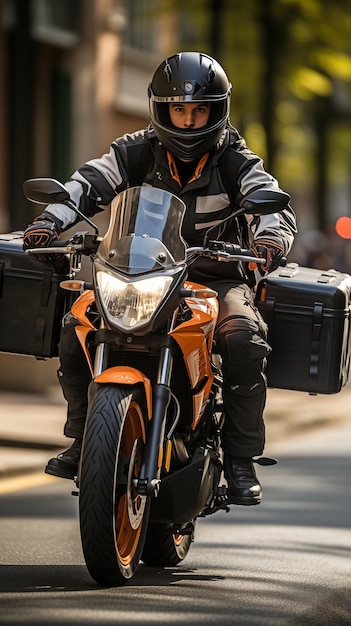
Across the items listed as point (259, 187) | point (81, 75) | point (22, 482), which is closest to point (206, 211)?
point (259, 187)

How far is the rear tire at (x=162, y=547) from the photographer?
22.1 feet

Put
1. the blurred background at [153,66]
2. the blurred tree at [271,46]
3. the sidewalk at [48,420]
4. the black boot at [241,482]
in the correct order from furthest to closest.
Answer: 1. the blurred background at [153,66]
2. the blurred tree at [271,46]
3. the sidewalk at [48,420]
4. the black boot at [241,482]

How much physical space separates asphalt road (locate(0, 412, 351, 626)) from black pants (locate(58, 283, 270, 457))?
1.97ft

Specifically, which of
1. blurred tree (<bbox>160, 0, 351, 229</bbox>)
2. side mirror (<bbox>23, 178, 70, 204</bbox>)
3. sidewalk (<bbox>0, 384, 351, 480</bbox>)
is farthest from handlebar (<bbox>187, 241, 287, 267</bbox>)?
blurred tree (<bbox>160, 0, 351, 229</bbox>)

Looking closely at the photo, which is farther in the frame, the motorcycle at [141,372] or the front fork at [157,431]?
the front fork at [157,431]

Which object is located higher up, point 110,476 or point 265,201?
point 265,201

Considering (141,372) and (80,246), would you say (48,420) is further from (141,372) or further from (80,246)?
(141,372)

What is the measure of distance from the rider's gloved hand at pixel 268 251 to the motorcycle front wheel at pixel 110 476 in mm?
837

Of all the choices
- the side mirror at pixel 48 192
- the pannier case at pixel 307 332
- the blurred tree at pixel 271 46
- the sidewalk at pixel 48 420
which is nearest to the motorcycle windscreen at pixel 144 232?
the side mirror at pixel 48 192

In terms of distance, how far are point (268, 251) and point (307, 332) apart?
2.21 feet

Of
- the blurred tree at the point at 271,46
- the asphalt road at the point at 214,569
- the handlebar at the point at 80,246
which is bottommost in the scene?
the asphalt road at the point at 214,569

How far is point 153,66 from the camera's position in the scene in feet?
92.9

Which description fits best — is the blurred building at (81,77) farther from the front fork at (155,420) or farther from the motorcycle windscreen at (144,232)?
the front fork at (155,420)

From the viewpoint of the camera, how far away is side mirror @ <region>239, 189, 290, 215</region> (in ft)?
20.2
